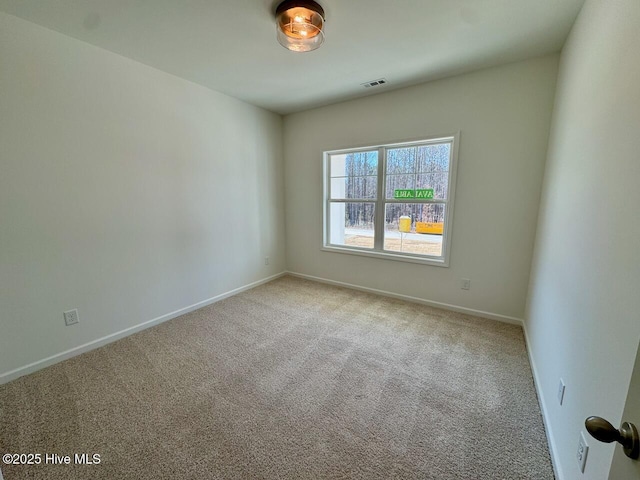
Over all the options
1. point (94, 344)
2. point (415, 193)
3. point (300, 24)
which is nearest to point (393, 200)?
point (415, 193)

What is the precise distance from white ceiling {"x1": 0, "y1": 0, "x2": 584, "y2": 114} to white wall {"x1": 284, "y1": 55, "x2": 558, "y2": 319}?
23 cm

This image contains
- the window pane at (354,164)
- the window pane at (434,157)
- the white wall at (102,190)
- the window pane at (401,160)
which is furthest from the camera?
the window pane at (354,164)

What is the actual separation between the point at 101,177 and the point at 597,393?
3.50 m

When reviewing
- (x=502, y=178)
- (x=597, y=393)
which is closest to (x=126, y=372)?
(x=597, y=393)

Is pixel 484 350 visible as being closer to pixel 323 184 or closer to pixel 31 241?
pixel 323 184

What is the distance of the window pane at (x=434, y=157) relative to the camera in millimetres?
2988

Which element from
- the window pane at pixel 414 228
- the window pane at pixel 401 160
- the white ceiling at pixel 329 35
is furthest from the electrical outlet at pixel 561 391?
the window pane at pixel 401 160

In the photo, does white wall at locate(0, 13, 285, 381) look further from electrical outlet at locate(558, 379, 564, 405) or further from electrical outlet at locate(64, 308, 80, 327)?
electrical outlet at locate(558, 379, 564, 405)

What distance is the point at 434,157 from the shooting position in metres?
3.06

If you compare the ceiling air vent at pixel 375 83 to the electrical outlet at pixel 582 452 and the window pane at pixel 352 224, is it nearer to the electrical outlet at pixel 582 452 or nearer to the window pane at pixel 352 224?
the window pane at pixel 352 224

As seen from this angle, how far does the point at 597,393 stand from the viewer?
98cm

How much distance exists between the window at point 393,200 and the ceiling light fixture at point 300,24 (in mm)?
1721

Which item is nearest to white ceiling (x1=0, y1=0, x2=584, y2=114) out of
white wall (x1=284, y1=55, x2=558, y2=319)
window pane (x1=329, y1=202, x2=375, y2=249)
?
white wall (x1=284, y1=55, x2=558, y2=319)

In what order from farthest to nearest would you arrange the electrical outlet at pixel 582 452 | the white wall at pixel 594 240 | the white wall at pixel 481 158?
the white wall at pixel 481 158 < the electrical outlet at pixel 582 452 < the white wall at pixel 594 240
